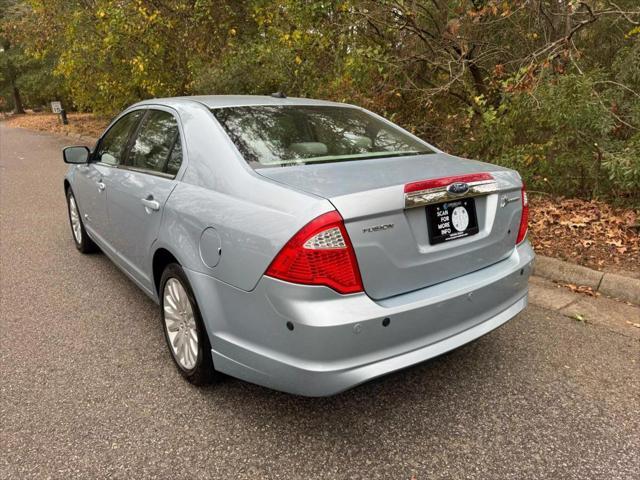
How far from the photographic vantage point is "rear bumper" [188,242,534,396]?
205 centimetres

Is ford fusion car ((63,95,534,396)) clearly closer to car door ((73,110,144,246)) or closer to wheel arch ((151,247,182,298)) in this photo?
wheel arch ((151,247,182,298))

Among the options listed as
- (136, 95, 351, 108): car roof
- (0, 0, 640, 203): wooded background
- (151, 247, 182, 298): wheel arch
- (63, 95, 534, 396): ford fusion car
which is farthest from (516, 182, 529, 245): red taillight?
(0, 0, 640, 203): wooded background

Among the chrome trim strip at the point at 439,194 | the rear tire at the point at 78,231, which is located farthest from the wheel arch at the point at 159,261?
the rear tire at the point at 78,231

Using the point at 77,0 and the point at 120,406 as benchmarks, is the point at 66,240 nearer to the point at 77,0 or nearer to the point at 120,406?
the point at 120,406

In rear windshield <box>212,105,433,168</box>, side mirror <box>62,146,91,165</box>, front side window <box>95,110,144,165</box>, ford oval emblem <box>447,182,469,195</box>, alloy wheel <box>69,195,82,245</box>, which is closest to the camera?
ford oval emblem <box>447,182,469,195</box>

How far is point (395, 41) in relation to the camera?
22.2 feet

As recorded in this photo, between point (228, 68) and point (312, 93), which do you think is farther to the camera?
point (228, 68)

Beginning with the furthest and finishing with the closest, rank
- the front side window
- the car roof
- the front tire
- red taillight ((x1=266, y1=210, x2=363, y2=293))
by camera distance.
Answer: the front side window
the car roof
the front tire
red taillight ((x1=266, y1=210, x2=363, y2=293))

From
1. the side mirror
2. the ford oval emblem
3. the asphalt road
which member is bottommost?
the asphalt road

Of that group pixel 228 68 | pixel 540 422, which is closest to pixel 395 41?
pixel 228 68

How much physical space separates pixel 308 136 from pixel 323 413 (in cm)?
157

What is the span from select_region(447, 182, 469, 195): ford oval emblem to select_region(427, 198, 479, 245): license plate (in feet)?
0.19

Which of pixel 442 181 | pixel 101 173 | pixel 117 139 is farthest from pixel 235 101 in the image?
pixel 442 181

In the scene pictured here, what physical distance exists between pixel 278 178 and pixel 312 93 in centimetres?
611
